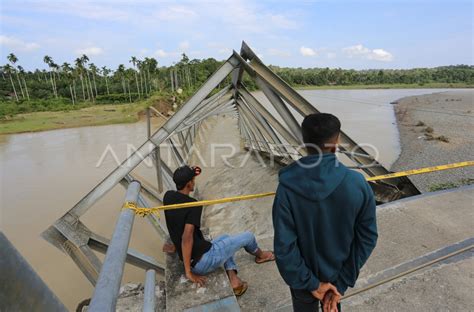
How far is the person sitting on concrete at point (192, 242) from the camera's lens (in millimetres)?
2354

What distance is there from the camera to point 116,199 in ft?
30.7

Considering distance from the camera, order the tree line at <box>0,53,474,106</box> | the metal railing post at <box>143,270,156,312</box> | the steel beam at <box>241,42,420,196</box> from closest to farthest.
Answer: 1. the metal railing post at <box>143,270,156,312</box>
2. the steel beam at <box>241,42,420,196</box>
3. the tree line at <box>0,53,474,106</box>

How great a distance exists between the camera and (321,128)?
4.69 ft

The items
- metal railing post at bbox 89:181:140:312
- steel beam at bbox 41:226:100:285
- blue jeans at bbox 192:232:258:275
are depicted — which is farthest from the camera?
steel beam at bbox 41:226:100:285

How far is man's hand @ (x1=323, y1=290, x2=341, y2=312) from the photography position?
167 cm

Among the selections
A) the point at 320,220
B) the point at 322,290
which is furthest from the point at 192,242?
the point at 320,220

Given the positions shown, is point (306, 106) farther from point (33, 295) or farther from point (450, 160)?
point (450, 160)

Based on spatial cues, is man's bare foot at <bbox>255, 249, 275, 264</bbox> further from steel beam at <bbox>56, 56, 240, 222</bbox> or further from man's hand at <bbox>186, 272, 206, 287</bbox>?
steel beam at <bbox>56, 56, 240, 222</bbox>

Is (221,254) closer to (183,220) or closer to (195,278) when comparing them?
(195,278)

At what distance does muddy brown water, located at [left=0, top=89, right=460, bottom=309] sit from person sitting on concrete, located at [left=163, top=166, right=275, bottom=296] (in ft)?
12.6

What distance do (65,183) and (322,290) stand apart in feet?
41.7

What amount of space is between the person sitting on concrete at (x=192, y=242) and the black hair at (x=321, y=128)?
1.27 meters

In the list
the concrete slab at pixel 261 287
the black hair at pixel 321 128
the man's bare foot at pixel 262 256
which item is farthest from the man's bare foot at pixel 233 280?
the black hair at pixel 321 128

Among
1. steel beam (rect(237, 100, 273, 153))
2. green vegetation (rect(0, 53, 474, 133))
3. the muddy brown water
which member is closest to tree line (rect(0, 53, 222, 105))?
green vegetation (rect(0, 53, 474, 133))
